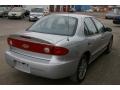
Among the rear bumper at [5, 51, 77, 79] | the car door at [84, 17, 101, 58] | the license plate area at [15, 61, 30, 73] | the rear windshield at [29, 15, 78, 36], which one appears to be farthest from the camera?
the car door at [84, 17, 101, 58]

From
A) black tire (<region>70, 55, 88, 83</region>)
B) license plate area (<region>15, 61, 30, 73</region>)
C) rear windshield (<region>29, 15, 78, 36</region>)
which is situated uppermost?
rear windshield (<region>29, 15, 78, 36</region>)

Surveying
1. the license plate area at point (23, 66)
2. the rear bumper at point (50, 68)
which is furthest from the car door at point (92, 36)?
the license plate area at point (23, 66)

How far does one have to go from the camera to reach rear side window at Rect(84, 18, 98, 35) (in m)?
5.31

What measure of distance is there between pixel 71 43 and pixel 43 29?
0.95 metres

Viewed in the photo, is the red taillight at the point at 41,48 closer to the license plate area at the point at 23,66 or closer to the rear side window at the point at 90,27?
the license plate area at the point at 23,66

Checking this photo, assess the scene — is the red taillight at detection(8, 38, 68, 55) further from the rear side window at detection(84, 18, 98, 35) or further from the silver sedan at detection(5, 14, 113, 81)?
the rear side window at detection(84, 18, 98, 35)

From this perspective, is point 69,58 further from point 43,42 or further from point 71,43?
point 43,42

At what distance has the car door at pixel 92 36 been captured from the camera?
5.20 m

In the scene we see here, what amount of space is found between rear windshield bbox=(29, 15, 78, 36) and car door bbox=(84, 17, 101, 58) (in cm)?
41

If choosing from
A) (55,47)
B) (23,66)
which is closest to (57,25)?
(55,47)

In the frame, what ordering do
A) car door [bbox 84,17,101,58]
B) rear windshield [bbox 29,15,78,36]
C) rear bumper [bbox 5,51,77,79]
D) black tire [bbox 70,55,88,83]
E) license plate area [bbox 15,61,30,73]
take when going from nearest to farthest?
1. rear bumper [bbox 5,51,77,79]
2. license plate area [bbox 15,61,30,73]
3. black tire [bbox 70,55,88,83]
4. rear windshield [bbox 29,15,78,36]
5. car door [bbox 84,17,101,58]

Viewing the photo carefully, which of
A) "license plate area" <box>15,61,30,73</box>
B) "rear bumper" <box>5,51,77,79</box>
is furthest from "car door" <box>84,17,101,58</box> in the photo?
"license plate area" <box>15,61,30,73</box>

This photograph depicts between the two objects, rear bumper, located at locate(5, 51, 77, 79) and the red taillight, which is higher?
the red taillight

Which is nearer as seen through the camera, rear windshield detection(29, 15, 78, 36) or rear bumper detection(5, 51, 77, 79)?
rear bumper detection(5, 51, 77, 79)
